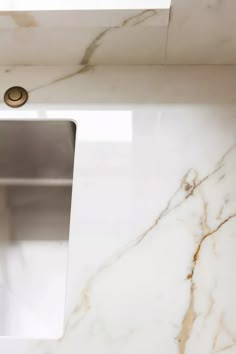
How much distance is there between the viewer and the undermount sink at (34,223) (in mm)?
998

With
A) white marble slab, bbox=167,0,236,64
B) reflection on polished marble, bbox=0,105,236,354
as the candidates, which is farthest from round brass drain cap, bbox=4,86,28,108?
white marble slab, bbox=167,0,236,64

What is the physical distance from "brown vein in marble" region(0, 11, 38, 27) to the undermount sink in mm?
213

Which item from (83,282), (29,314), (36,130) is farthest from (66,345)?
(36,130)

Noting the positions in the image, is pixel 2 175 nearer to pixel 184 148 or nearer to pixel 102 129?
pixel 102 129

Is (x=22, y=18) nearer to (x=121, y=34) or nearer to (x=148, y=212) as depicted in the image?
(x=121, y=34)

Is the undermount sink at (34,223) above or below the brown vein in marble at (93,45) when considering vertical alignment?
below

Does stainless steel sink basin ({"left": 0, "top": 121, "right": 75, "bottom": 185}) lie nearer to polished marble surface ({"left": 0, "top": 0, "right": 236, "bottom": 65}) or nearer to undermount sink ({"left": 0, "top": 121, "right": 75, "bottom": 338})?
undermount sink ({"left": 0, "top": 121, "right": 75, "bottom": 338})

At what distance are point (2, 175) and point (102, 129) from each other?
374 mm

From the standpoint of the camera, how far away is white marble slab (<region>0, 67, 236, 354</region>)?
0.76m

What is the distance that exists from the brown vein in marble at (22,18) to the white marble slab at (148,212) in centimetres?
13

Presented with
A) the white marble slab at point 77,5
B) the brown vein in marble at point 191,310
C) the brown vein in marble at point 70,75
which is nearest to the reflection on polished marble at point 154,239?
the brown vein in marble at point 191,310

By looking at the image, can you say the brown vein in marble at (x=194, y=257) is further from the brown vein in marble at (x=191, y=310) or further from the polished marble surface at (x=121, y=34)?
the polished marble surface at (x=121, y=34)

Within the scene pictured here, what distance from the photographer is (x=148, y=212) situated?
0.86 metres

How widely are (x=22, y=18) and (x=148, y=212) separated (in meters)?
0.47
